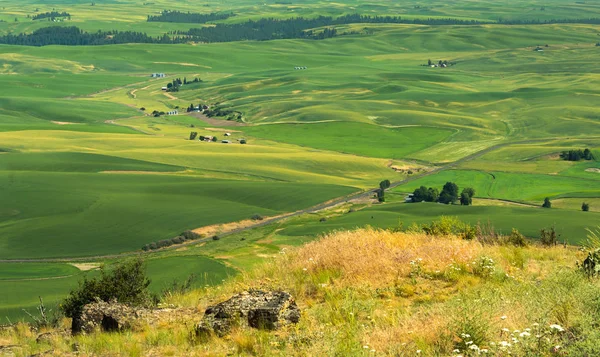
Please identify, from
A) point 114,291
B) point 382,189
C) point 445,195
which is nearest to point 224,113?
point 382,189

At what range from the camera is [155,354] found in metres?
12.8

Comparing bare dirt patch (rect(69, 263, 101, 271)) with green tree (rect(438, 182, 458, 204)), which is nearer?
bare dirt patch (rect(69, 263, 101, 271))

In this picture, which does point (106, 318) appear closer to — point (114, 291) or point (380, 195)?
point (114, 291)

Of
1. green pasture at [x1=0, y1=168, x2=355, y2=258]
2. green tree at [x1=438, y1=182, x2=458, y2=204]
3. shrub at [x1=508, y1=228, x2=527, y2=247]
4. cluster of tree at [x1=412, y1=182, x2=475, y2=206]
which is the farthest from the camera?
green tree at [x1=438, y1=182, x2=458, y2=204]

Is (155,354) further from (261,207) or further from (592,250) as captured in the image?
(261,207)

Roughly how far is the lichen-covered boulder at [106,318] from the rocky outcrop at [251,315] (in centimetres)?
190

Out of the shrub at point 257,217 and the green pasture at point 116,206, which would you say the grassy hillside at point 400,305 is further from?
the shrub at point 257,217

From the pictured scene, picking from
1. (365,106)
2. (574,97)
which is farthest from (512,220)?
(574,97)

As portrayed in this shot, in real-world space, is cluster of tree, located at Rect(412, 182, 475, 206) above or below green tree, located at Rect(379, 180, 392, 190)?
above

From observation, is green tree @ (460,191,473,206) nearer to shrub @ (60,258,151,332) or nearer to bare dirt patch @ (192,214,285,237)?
bare dirt patch @ (192,214,285,237)

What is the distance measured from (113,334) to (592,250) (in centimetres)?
1028

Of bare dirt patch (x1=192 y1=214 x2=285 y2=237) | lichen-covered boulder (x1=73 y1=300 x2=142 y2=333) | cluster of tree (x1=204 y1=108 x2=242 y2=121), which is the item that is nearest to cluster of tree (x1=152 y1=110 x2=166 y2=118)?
cluster of tree (x1=204 y1=108 x2=242 y2=121)

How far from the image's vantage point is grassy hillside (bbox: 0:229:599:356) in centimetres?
1084

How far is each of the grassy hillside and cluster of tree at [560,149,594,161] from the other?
11969 centimetres
